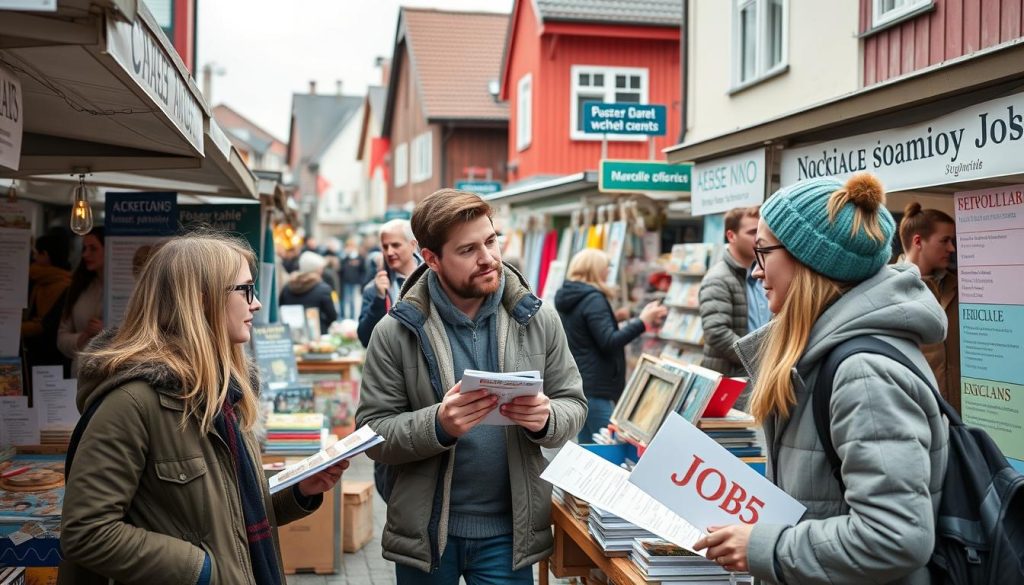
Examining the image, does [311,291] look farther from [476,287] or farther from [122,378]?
[122,378]

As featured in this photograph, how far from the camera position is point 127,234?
6.08m

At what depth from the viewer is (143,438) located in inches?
93.5

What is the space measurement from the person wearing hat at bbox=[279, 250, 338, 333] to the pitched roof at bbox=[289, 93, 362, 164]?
225 ft

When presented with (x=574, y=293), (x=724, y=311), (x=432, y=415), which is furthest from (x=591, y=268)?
(x=432, y=415)

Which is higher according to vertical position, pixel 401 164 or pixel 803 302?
pixel 401 164

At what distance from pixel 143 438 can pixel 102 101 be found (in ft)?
4.48

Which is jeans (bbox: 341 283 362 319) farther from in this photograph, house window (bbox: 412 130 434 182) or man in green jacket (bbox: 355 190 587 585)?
man in green jacket (bbox: 355 190 587 585)

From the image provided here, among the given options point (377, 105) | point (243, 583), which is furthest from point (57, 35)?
point (377, 105)

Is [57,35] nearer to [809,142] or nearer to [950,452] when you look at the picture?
[950,452]

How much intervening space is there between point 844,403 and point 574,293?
503cm

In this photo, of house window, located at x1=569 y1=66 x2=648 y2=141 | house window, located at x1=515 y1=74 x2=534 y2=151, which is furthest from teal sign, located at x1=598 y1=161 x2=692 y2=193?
house window, located at x1=515 y1=74 x2=534 y2=151

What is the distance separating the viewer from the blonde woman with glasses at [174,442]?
7.61 feet

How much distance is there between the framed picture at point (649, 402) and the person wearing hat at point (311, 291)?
7807 millimetres

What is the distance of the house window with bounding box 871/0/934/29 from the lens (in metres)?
7.80
